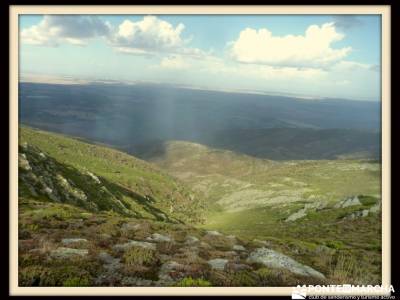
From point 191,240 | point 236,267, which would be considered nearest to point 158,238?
point 191,240

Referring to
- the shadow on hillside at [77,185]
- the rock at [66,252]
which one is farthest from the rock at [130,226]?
the shadow on hillside at [77,185]

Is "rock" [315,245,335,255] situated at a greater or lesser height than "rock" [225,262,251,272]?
lesser

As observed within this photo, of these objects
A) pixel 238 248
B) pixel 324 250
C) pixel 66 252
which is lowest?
pixel 324 250

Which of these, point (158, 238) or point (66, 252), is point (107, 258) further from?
point (158, 238)

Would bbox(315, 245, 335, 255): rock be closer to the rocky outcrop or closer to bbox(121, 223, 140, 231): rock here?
bbox(121, 223, 140, 231): rock

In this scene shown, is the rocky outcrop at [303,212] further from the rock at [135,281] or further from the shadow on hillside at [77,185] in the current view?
the rock at [135,281]

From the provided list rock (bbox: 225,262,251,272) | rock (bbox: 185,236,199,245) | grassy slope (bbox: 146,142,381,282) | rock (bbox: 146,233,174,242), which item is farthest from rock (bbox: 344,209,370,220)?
rock (bbox: 146,233,174,242)
